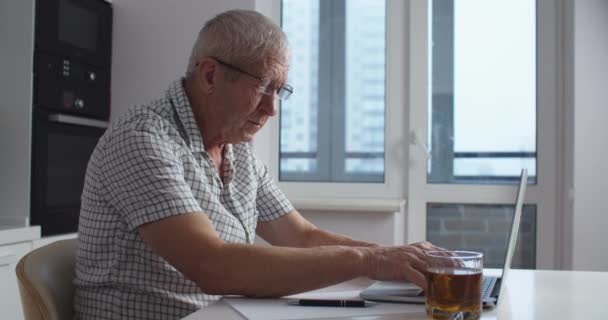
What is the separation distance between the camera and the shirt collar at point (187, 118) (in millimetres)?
1372

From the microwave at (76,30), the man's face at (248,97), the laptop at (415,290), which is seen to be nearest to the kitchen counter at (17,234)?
the microwave at (76,30)

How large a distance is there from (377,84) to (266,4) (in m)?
0.66

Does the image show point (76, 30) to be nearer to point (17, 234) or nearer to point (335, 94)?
point (17, 234)

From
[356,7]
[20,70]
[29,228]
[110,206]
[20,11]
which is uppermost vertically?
[356,7]

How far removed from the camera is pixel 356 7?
10.2 feet

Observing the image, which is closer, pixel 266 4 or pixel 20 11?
pixel 20 11

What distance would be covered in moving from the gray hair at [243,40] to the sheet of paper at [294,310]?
556 millimetres

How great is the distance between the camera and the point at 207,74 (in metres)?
1.43

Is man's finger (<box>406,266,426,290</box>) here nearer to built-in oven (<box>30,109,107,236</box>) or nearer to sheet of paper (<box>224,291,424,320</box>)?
sheet of paper (<box>224,291,424,320</box>)

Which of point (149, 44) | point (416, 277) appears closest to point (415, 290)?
point (416, 277)

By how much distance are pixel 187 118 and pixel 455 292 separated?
0.72 m

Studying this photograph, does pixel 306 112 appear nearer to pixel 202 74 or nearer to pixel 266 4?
pixel 266 4

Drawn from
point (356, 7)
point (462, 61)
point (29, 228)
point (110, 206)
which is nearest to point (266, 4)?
point (356, 7)

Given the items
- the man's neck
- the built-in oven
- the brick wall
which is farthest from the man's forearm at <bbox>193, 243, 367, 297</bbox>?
the brick wall
